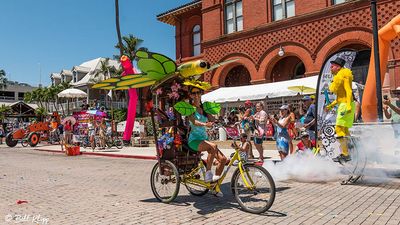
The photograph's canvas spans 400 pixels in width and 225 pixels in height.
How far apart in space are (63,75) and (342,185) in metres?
57.1

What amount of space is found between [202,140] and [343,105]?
3276 millimetres

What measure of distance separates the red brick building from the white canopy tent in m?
2.15

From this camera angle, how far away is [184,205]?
6.04 metres

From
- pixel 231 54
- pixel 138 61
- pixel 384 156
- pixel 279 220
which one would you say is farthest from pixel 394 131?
pixel 231 54

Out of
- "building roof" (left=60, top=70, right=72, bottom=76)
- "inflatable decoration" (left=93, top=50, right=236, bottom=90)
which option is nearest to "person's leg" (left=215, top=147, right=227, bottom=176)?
"inflatable decoration" (left=93, top=50, right=236, bottom=90)

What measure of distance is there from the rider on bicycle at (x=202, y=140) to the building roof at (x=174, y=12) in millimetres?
23180

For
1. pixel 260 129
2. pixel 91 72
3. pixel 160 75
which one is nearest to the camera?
pixel 160 75

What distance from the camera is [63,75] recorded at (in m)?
58.3

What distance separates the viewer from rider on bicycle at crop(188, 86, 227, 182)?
5745 millimetres

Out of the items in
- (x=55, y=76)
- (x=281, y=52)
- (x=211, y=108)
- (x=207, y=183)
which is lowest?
(x=207, y=183)

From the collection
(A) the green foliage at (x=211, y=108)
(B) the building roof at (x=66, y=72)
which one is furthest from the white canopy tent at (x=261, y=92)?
(B) the building roof at (x=66, y=72)

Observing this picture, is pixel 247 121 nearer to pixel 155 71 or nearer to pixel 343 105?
pixel 343 105

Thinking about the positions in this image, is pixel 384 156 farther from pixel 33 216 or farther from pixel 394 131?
pixel 33 216

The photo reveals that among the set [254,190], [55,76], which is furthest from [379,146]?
[55,76]
